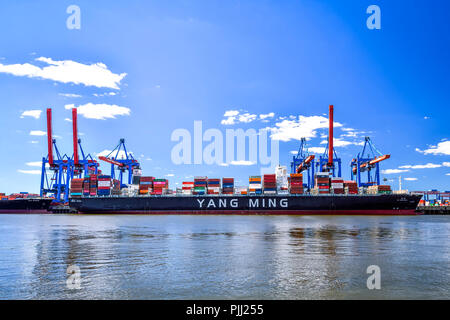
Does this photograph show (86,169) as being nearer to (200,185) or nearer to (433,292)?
(200,185)

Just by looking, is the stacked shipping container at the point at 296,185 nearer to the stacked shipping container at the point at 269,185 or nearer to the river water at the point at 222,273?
the stacked shipping container at the point at 269,185

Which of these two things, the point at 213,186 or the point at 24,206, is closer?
the point at 213,186

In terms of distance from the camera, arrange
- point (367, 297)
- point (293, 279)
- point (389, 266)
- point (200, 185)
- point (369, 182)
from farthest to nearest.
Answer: point (369, 182), point (200, 185), point (389, 266), point (293, 279), point (367, 297)

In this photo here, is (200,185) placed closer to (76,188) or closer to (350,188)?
(76,188)

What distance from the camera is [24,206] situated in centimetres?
9575

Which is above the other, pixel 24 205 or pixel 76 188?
pixel 76 188

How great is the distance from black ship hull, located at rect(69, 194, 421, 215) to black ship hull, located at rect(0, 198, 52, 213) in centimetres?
2764

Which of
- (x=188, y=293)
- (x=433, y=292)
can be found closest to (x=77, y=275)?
(x=188, y=293)

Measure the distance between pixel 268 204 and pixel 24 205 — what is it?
→ 76.5m

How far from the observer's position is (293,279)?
31.6 feet

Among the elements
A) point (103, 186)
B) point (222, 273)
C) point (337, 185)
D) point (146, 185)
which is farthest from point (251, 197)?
point (222, 273)
